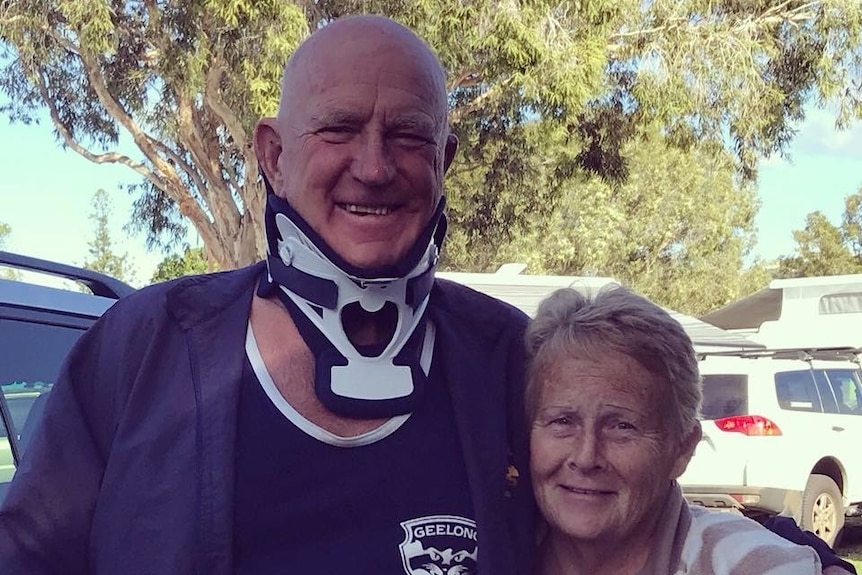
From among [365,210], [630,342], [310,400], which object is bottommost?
[310,400]

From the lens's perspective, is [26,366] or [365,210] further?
[26,366]

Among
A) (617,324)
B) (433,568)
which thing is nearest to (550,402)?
(617,324)

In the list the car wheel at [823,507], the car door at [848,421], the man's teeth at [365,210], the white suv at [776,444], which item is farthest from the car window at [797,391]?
the man's teeth at [365,210]

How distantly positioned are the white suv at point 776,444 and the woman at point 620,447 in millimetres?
7160

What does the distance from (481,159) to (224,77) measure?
4.66 meters

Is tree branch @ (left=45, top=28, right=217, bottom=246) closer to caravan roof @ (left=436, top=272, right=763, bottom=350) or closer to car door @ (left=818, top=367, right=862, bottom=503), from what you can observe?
caravan roof @ (left=436, top=272, right=763, bottom=350)

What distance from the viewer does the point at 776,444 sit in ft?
31.0

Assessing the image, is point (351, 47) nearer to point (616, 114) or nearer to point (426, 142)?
point (426, 142)

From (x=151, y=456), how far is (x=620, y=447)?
0.89m

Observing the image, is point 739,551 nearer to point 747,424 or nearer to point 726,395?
point 747,424

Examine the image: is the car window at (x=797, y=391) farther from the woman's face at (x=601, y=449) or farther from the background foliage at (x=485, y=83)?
the woman's face at (x=601, y=449)

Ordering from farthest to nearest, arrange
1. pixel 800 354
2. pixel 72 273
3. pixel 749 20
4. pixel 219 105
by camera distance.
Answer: pixel 749 20 < pixel 219 105 < pixel 800 354 < pixel 72 273

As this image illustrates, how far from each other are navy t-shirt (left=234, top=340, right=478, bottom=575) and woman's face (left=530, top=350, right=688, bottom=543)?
23 centimetres

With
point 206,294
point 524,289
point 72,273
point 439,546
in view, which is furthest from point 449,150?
point 524,289
